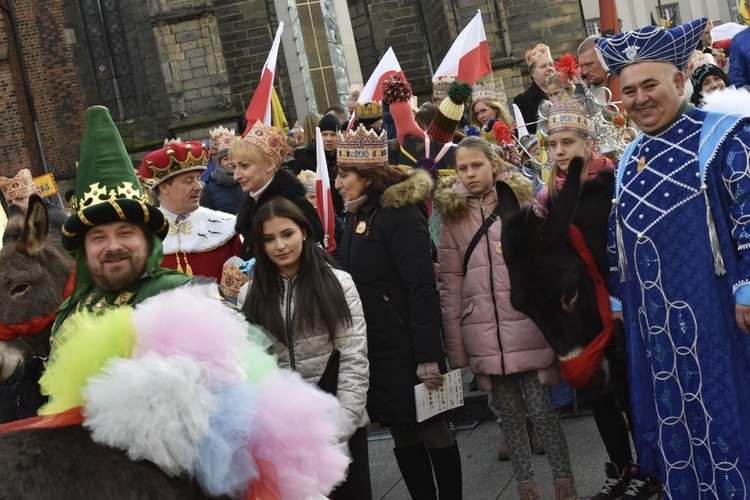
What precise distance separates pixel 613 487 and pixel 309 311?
193cm

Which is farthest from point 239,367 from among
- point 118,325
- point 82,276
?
point 82,276

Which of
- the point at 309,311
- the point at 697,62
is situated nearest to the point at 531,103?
the point at 697,62

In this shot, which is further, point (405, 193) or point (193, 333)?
point (405, 193)

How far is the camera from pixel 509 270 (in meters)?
4.49

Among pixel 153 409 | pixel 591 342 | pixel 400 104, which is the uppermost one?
pixel 400 104

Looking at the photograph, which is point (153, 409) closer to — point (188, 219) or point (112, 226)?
point (112, 226)

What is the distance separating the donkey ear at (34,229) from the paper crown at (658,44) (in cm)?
277

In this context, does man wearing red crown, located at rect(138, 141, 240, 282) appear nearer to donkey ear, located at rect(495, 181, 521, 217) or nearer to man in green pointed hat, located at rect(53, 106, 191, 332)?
donkey ear, located at rect(495, 181, 521, 217)

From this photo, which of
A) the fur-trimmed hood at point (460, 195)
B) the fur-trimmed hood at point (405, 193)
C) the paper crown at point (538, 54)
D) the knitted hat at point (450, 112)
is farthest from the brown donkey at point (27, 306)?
the paper crown at point (538, 54)

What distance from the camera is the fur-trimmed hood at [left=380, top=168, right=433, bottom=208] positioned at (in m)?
5.04

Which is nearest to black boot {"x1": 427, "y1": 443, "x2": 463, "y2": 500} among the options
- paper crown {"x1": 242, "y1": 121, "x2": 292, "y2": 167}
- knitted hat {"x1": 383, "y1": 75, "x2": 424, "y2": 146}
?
paper crown {"x1": 242, "y1": 121, "x2": 292, "y2": 167}

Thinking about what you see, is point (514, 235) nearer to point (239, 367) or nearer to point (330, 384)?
point (330, 384)

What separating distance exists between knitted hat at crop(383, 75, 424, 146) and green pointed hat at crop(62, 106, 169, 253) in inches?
157

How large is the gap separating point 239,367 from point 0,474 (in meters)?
0.54
